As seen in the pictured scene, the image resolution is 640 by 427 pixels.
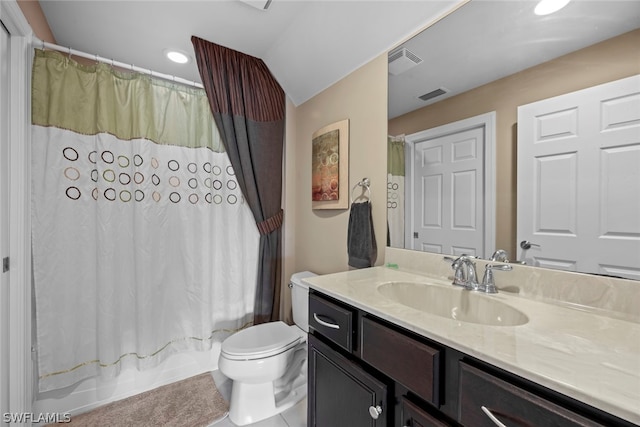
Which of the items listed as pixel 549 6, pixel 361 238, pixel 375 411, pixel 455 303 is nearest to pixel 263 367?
pixel 375 411

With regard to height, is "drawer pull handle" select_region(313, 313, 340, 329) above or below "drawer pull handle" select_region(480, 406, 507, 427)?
below

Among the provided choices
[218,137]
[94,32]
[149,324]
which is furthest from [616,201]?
[94,32]

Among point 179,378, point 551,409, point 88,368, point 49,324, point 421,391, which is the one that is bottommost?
point 179,378

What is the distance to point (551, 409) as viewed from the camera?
0.47 metres

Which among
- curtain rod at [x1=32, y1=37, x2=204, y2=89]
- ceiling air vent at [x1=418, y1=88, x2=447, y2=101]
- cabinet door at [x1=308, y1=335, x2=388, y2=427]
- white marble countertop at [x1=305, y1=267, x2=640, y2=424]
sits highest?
curtain rod at [x1=32, y1=37, x2=204, y2=89]

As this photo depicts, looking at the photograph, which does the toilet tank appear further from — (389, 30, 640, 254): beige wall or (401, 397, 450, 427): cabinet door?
(389, 30, 640, 254): beige wall

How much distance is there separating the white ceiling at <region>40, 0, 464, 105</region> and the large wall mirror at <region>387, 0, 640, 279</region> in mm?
144

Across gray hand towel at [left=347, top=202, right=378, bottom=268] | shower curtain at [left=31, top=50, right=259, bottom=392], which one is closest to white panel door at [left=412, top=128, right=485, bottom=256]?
gray hand towel at [left=347, top=202, right=378, bottom=268]

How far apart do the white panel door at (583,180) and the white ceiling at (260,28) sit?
67 cm

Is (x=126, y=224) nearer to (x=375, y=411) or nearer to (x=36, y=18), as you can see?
(x=36, y=18)

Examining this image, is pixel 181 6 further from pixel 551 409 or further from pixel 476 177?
pixel 551 409

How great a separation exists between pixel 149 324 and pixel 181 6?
75.3 inches

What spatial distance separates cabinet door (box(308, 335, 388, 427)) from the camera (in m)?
0.81

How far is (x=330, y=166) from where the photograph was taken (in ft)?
5.79
